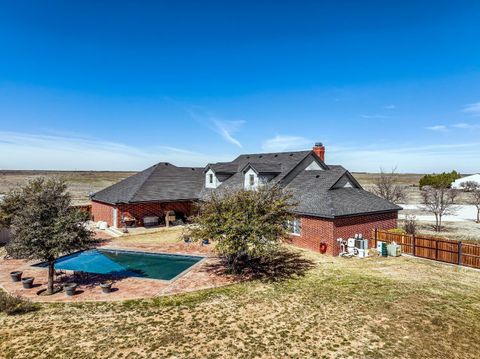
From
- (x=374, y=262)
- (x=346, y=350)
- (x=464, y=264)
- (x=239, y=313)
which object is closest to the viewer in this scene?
(x=346, y=350)

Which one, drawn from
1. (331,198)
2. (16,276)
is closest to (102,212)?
(16,276)

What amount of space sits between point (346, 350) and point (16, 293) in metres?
14.8

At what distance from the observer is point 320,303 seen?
512 inches

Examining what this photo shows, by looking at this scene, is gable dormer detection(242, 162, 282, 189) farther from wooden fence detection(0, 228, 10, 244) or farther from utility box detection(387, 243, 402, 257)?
wooden fence detection(0, 228, 10, 244)

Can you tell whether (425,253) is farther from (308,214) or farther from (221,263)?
(221,263)

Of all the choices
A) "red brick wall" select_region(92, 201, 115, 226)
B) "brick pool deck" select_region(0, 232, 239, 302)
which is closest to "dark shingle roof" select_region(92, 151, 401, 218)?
"red brick wall" select_region(92, 201, 115, 226)

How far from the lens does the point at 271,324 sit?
A: 11148mm

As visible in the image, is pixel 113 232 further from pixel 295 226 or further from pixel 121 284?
pixel 295 226

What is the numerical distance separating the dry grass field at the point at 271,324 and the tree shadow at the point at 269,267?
4.13ft

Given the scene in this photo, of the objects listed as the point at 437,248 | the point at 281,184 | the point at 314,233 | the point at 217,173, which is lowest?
the point at 437,248

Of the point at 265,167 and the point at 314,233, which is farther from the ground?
the point at 265,167

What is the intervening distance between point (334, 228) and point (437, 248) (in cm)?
652

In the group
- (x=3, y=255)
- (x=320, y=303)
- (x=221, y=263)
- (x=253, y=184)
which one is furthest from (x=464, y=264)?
(x=3, y=255)

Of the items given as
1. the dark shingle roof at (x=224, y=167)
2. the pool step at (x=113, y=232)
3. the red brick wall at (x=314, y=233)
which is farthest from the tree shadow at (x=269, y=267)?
the dark shingle roof at (x=224, y=167)
